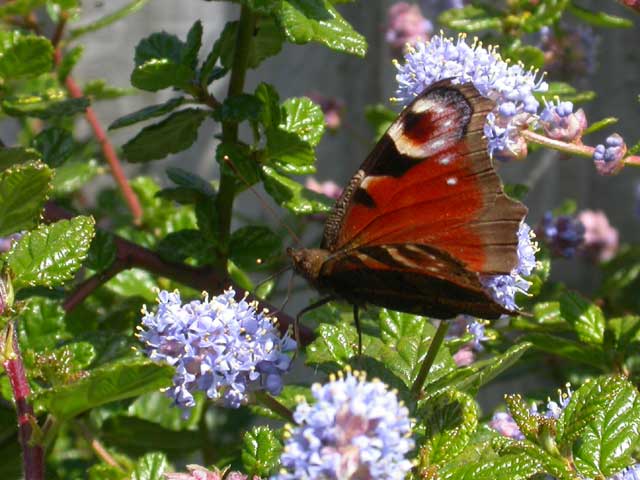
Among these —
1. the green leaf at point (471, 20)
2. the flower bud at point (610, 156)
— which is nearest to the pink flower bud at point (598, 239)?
the green leaf at point (471, 20)

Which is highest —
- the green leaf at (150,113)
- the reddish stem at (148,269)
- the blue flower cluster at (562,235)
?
the green leaf at (150,113)

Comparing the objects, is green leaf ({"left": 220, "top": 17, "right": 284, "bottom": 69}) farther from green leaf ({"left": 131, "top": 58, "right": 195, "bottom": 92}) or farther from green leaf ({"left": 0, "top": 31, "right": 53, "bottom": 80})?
Answer: green leaf ({"left": 0, "top": 31, "right": 53, "bottom": 80})

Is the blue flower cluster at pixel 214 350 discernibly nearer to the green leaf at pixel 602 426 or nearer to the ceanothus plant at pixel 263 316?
the ceanothus plant at pixel 263 316

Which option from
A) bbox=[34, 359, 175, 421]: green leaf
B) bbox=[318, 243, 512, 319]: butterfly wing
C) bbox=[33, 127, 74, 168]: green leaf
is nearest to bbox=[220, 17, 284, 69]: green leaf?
bbox=[33, 127, 74, 168]: green leaf

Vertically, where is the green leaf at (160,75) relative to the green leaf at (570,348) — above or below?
above

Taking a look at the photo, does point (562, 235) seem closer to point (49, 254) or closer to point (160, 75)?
point (160, 75)

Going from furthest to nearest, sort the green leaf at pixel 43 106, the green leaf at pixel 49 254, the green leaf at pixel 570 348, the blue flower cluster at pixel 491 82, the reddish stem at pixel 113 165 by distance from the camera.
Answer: the reddish stem at pixel 113 165, the green leaf at pixel 43 106, the green leaf at pixel 570 348, the blue flower cluster at pixel 491 82, the green leaf at pixel 49 254

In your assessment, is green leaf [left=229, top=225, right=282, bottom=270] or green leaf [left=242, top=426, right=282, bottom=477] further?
green leaf [left=229, top=225, right=282, bottom=270]
